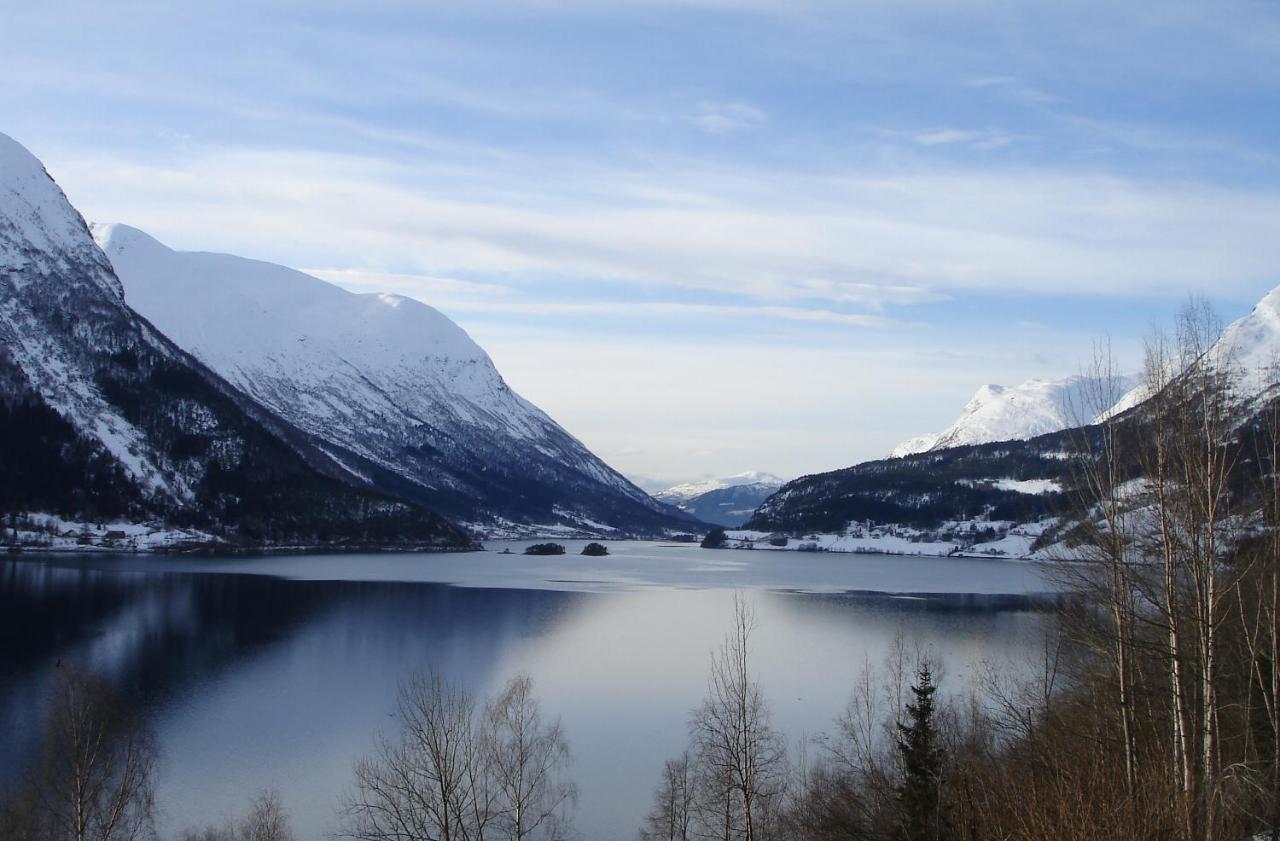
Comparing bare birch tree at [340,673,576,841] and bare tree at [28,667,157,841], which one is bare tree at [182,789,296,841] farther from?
bare birch tree at [340,673,576,841]

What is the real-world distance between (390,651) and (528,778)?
32.0 m

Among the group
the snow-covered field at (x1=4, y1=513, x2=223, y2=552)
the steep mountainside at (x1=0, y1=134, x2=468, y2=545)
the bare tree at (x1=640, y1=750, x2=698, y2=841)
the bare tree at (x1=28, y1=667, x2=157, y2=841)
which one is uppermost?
the steep mountainside at (x1=0, y1=134, x2=468, y2=545)

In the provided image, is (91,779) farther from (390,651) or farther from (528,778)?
(390,651)

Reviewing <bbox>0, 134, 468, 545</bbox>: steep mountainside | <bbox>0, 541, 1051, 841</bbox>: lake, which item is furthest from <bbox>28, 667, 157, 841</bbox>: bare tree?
<bbox>0, 134, 468, 545</bbox>: steep mountainside

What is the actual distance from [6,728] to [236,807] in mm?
12761

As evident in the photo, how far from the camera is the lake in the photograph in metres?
36.4

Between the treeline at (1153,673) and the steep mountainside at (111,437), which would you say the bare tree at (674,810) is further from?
the steep mountainside at (111,437)

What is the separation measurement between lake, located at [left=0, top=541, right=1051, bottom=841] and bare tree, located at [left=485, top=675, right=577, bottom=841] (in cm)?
89

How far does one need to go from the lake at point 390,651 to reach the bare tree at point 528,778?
0.89 m

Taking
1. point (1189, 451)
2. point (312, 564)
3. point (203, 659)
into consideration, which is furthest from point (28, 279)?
point (1189, 451)

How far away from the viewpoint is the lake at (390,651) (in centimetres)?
3638

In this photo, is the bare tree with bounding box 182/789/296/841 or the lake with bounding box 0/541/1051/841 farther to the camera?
the lake with bounding box 0/541/1051/841

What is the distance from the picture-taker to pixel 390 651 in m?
62.8

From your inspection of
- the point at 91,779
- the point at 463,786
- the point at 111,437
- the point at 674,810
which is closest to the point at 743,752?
the point at 674,810
